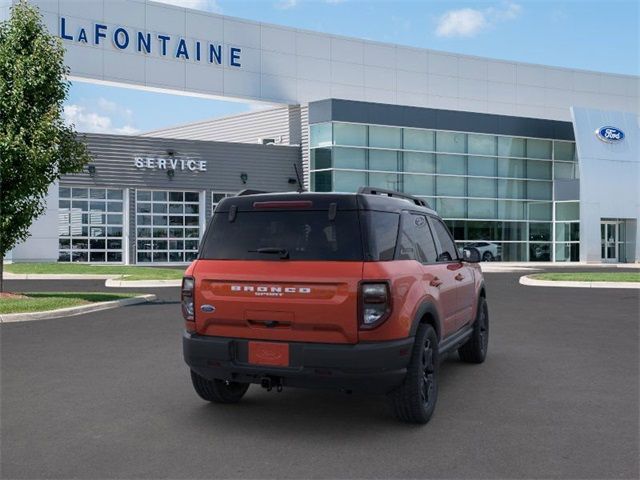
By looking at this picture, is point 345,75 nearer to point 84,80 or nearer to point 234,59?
point 234,59

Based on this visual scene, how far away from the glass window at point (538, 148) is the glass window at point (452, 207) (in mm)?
5874

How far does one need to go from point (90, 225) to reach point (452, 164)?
63.4ft

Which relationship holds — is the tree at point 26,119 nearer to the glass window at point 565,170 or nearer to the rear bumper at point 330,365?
the rear bumper at point 330,365

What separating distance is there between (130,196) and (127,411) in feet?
95.4

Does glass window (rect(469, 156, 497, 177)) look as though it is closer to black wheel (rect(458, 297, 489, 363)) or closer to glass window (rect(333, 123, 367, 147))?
glass window (rect(333, 123, 367, 147))

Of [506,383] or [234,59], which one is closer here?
[506,383]

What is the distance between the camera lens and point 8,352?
30.4 feet

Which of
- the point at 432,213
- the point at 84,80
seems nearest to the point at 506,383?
the point at 432,213

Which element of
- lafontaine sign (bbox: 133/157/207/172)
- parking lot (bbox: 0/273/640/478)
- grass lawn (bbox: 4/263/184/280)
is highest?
lafontaine sign (bbox: 133/157/207/172)

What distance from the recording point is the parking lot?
470 centimetres

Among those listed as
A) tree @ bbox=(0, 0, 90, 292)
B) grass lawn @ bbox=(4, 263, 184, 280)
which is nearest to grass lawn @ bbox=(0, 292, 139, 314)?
tree @ bbox=(0, 0, 90, 292)

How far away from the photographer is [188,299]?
5.83 meters

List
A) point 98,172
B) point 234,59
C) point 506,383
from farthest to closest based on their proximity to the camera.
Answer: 1. point 234,59
2. point 98,172
3. point 506,383

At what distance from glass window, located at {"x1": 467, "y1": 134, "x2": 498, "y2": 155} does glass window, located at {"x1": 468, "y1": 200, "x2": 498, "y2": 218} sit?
2785 mm
